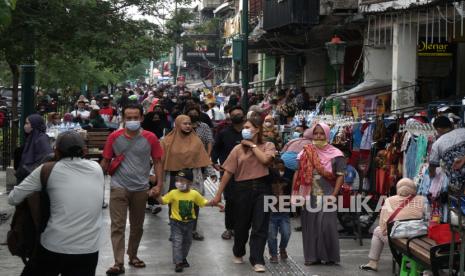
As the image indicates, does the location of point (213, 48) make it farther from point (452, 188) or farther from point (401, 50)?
point (452, 188)

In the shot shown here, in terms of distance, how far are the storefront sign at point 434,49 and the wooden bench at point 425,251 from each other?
40.1 ft

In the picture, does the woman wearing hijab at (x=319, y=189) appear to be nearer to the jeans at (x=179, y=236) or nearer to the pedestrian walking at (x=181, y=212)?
the pedestrian walking at (x=181, y=212)

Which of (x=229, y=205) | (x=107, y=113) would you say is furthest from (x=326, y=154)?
(x=107, y=113)

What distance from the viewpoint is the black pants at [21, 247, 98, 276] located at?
A: 676 centimetres

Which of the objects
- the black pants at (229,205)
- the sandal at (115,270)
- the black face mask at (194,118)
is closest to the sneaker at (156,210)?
the black face mask at (194,118)

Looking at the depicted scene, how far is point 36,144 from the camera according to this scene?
11.6 m

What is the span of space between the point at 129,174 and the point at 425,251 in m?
3.50

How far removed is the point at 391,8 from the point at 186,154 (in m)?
7.36

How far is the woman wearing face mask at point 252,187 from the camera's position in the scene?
33.0 feet

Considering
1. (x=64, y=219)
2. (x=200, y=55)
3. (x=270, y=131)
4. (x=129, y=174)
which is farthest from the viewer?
(x=200, y=55)

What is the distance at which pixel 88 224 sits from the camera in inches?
269

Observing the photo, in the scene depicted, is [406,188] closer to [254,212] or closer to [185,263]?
[254,212]

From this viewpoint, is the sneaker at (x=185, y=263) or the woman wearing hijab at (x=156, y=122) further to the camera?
the woman wearing hijab at (x=156, y=122)

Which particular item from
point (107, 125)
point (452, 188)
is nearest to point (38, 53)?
point (107, 125)
